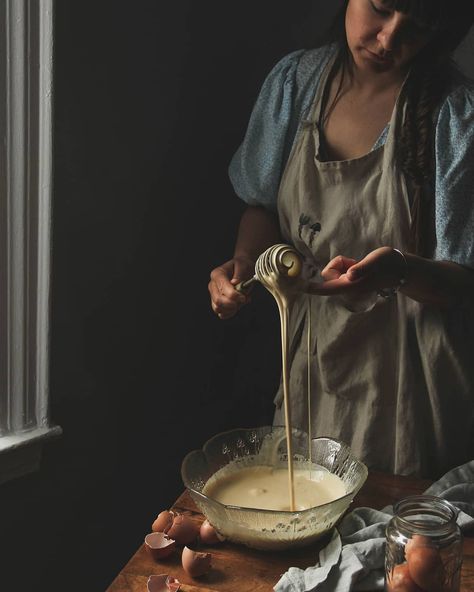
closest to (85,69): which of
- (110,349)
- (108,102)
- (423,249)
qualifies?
(108,102)

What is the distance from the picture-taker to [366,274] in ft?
4.09

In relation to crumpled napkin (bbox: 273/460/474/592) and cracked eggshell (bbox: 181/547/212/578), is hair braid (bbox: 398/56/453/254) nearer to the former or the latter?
crumpled napkin (bbox: 273/460/474/592)

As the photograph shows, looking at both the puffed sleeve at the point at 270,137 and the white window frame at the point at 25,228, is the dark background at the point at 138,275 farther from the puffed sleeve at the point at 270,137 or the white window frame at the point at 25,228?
the puffed sleeve at the point at 270,137

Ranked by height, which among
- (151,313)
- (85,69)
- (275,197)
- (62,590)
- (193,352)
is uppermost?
(85,69)

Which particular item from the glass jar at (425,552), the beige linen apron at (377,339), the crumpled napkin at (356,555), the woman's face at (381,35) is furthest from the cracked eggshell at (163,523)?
the woman's face at (381,35)

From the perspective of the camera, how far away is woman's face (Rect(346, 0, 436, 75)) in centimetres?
130

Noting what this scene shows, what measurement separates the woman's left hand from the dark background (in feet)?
1.75

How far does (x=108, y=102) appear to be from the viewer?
152 cm

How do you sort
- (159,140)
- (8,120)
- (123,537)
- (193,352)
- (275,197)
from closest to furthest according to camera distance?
1. (8,120)
2. (275,197)
3. (159,140)
4. (123,537)
5. (193,352)

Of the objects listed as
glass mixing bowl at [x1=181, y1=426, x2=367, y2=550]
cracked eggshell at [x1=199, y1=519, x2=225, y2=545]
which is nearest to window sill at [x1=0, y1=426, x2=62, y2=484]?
glass mixing bowl at [x1=181, y1=426, x2=367, y2=550]

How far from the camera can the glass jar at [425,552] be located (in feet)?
2.85

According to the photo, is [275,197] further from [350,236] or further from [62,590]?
[62,590]

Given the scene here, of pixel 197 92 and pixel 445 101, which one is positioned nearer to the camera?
pixel 445 101

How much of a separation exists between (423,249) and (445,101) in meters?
0.28
